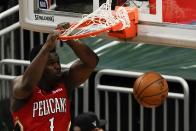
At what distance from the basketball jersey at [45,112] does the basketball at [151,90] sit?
0.68 m

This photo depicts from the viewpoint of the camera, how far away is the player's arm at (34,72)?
26.4 ft

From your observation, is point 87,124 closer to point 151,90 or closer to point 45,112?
point 45,112

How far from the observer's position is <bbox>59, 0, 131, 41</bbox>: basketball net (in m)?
8.03

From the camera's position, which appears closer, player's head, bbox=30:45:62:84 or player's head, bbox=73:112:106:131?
player's head, bbox=30:45:62:84

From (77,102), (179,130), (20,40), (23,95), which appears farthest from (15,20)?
(23,95)

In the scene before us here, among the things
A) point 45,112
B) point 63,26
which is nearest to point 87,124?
point 45,112

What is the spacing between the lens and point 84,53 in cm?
850

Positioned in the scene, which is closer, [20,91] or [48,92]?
[20,91]

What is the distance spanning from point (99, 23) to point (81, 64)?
24.5 inches

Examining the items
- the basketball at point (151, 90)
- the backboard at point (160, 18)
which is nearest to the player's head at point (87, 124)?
the basketball at point (151, 90)

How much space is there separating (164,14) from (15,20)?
419cm

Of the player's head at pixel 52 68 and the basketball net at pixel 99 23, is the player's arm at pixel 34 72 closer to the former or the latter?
the basketball net at pixel 99 23

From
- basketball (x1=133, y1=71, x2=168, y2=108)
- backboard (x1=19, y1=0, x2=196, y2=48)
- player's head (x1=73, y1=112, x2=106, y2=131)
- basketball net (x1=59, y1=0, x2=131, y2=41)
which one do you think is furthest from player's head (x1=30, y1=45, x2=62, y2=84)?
basketball (x1=133, y1=71, x2=168, y2=108)

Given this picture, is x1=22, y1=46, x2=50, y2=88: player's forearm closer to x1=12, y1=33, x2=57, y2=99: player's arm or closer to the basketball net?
x1=12, y1=33, x2=57, y2=99: player's arm
